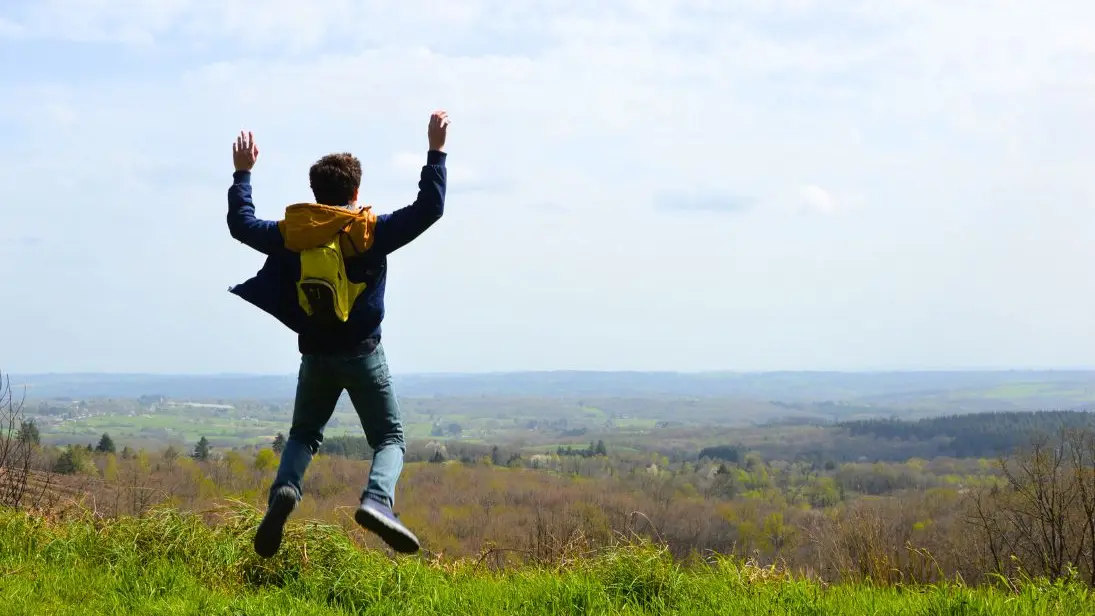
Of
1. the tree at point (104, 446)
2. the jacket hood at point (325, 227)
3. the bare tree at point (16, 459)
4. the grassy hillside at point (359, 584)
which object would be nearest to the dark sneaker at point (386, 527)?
the grassy hillside at point (359, 584)

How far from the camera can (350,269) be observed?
483 cm

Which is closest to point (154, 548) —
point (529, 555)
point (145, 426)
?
point (529, 555)

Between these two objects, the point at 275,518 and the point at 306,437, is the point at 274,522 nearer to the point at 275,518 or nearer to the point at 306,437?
the point at 275,518

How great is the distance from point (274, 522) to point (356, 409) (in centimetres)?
74

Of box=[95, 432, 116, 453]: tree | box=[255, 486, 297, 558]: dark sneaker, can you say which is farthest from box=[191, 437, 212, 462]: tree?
box=[255, 486, 297, 558]: dark sneaker

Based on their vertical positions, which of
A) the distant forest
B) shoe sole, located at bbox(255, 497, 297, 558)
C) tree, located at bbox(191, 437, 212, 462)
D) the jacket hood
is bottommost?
the distant forest

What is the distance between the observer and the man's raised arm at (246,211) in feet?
16.0

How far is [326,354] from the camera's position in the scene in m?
4.91

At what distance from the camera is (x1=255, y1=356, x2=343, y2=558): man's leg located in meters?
4.86

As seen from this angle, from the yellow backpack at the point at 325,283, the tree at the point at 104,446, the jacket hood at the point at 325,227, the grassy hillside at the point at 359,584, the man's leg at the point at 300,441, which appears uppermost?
the jacket hood at the point at 325,227

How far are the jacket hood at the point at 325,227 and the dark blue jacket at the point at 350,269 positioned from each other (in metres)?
0.06

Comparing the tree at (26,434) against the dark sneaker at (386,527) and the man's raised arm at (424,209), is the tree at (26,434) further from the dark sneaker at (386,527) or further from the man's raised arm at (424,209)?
the man's raised arm at (424,209)

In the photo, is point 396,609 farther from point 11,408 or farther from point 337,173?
point 11,408

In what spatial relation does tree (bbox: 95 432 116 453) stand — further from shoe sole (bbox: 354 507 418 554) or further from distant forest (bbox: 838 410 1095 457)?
distant forest (bbox: 838 410 1095 457)
